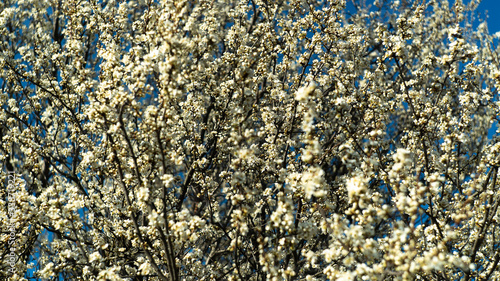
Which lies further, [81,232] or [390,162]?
[390,162]

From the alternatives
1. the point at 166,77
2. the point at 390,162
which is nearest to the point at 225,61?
the point at 166,77

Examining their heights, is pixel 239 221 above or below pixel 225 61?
below

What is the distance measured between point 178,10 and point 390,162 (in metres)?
4.95

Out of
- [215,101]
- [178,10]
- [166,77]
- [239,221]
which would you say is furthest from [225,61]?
[239,221]

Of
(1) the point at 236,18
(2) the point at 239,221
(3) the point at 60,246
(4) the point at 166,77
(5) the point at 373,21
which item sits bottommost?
(2) the point at 239,221

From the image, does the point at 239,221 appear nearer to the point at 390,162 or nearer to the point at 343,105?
the point at 343,105

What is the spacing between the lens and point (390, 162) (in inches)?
328

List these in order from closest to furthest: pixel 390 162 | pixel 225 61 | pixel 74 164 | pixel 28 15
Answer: pixel 225 61 < pixel 390 162 < pixel 74 164 < pixel 28 15

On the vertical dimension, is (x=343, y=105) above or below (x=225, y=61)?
below

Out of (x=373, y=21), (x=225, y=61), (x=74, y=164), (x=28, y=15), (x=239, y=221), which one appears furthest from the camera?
(x=373, y=21)

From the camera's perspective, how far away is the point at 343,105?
6.65m

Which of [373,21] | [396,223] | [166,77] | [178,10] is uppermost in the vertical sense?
[373,21]

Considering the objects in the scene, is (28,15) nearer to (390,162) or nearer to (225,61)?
(225,61)

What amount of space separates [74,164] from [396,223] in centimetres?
654
